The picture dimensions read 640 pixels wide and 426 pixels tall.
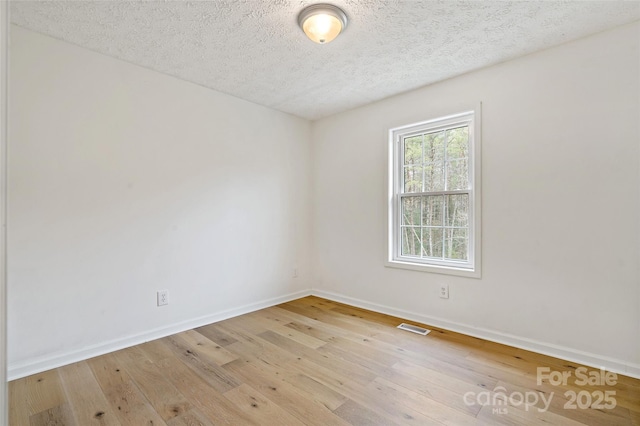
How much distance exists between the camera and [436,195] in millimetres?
3182

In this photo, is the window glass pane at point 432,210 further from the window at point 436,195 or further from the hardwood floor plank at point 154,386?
the hardwood floor plank at point 154,386

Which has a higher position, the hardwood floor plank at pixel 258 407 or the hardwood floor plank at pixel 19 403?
the hardwood floor plank at pixel 19 403

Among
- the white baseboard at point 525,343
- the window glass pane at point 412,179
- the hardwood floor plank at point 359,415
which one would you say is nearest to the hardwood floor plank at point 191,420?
the hardwood floor plank at point 359,415

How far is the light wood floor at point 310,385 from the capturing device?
1725mm

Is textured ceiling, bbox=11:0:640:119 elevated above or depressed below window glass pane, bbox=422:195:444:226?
above

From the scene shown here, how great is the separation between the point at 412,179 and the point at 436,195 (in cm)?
34

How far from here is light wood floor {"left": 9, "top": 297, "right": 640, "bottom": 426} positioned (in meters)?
1.72

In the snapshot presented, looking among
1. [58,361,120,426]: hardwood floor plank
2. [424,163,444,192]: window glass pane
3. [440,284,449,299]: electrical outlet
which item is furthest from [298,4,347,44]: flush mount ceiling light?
[58,361,120,426]: hardwood floor plank

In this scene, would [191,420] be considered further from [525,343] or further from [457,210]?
[457,210]

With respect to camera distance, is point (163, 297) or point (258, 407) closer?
point (258, 407)

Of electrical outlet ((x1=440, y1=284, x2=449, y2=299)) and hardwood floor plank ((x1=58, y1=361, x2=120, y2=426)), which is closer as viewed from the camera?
hardwood floor plank ((x1=58, y1=361, x2=120, y2=426))

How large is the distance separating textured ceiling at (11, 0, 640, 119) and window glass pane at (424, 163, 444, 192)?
86 centimetres

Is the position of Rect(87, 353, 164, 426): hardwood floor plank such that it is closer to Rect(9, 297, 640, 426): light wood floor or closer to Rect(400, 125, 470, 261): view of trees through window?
Rect(9, 297, 640, 426): light wood floor

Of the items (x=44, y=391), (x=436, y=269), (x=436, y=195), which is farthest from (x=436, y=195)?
(x=44, y=391)
